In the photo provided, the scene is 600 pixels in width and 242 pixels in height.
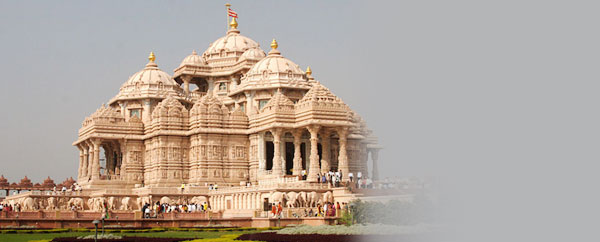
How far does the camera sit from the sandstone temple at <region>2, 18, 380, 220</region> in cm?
5691

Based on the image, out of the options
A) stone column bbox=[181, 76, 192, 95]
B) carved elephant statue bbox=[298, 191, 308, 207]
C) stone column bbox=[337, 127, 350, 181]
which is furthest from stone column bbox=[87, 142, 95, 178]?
carved elephant statue bbox=[298, 191, 308, 207]

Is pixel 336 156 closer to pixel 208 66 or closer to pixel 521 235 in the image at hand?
pixel 208 66

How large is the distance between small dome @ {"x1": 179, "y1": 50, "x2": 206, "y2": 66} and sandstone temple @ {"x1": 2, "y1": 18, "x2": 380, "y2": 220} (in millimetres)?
609

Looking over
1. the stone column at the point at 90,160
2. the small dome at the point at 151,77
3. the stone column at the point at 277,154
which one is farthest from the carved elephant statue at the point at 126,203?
the small dome at the point at 151,77

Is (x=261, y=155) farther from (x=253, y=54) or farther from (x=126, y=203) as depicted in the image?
(x=253, y=54)

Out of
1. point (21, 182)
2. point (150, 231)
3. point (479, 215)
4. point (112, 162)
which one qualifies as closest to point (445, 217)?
point (479, 215)

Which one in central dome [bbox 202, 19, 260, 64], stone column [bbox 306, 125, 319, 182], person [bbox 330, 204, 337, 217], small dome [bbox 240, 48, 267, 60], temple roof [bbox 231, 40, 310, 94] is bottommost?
person [bbox 330, 204, 337, 217]

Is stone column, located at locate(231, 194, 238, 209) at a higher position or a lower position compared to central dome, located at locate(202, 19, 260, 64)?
lower

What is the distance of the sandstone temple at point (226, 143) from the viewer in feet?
187

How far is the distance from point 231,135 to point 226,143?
2.37ft

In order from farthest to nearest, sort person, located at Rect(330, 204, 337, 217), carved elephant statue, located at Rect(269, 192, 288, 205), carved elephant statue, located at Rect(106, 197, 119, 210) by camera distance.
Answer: carved elephant statue, located at Rect(106, 197, 119, 210)
carved elephant statue, located at Rect(269, 192, 288, 205)
person, located at Rect(330, 204, 337, 217)

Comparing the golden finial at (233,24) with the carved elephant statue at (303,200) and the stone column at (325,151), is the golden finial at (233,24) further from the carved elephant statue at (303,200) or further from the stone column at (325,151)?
the carved elephant statue at (303,200)

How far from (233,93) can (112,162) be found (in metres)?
12.6

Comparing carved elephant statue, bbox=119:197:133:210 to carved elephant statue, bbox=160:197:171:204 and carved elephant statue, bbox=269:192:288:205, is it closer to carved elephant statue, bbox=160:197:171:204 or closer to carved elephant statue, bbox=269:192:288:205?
carved elephant statue, bbox=160:197:171:204
